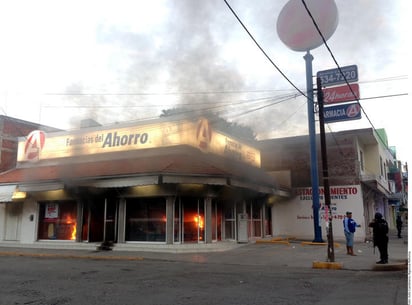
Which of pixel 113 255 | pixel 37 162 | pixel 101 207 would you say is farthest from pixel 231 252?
pixel 37 162

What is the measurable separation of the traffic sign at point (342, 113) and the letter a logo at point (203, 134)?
6.58m

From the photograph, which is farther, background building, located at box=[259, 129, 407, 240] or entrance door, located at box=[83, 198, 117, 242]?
background building, located at box=[259, 129, 407, 240]

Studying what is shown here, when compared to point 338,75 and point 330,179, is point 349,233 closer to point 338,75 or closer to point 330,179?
point 338,75

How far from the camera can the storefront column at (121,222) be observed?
685 inches

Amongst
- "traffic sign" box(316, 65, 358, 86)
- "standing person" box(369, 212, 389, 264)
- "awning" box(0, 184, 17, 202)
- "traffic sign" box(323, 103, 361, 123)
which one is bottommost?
"standing person" box(369, 212, 389, 264)

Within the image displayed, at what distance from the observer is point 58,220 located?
19375 millimetres

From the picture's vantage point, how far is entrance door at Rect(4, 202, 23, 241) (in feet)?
67.4

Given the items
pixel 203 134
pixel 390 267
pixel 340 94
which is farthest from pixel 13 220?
pixel 340 94

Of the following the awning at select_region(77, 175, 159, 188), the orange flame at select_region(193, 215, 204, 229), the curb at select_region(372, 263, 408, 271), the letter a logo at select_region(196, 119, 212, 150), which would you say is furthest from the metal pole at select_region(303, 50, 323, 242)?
the awning at select_region(77, 175, 159, 188)

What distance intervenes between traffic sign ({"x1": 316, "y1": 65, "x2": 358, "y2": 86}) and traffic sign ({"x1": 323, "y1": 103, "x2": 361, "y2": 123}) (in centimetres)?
142

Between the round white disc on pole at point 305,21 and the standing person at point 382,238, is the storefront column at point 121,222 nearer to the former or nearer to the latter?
the standing person at point 382,238

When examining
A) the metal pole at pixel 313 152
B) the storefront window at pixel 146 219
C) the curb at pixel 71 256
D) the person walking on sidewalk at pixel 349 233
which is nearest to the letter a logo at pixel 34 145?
the curb at pixel 71 256

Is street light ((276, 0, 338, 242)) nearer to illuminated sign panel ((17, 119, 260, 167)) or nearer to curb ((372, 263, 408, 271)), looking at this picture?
illuminated sign panel ((17, 119, 260, 167))

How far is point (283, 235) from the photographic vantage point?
24500 mm
